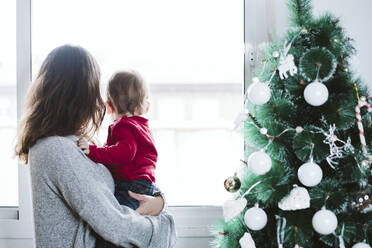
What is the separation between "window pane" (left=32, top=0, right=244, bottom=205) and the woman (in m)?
0.62

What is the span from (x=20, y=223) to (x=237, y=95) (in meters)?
1.28

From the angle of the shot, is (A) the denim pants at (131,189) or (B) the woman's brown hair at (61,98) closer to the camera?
(B) the woman's brown hair at (61,98)

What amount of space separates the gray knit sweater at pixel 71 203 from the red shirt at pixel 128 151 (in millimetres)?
104

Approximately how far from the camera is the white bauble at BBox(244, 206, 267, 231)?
1300mm

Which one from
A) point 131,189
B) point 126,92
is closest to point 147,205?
point 131,189

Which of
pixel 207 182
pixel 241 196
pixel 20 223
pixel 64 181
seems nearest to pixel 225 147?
pixel 207 182

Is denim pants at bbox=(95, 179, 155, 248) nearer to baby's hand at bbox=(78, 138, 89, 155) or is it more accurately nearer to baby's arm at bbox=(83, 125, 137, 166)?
baby's arm at bbox=(83, 125, 137, 166)

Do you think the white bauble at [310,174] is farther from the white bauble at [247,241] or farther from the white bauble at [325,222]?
the white bauble at [247,241]

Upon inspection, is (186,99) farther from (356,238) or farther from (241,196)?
(356,238)

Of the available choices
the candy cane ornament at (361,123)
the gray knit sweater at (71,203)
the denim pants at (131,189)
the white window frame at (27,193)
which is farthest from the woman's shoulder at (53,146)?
the candy cane ornament at (361,123)

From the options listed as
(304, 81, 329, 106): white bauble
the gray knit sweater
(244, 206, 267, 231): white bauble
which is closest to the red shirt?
the gray knit sweater

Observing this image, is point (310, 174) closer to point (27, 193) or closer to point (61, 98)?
point (61, 98)

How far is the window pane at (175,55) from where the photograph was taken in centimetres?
195

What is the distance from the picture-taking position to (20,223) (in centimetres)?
188
